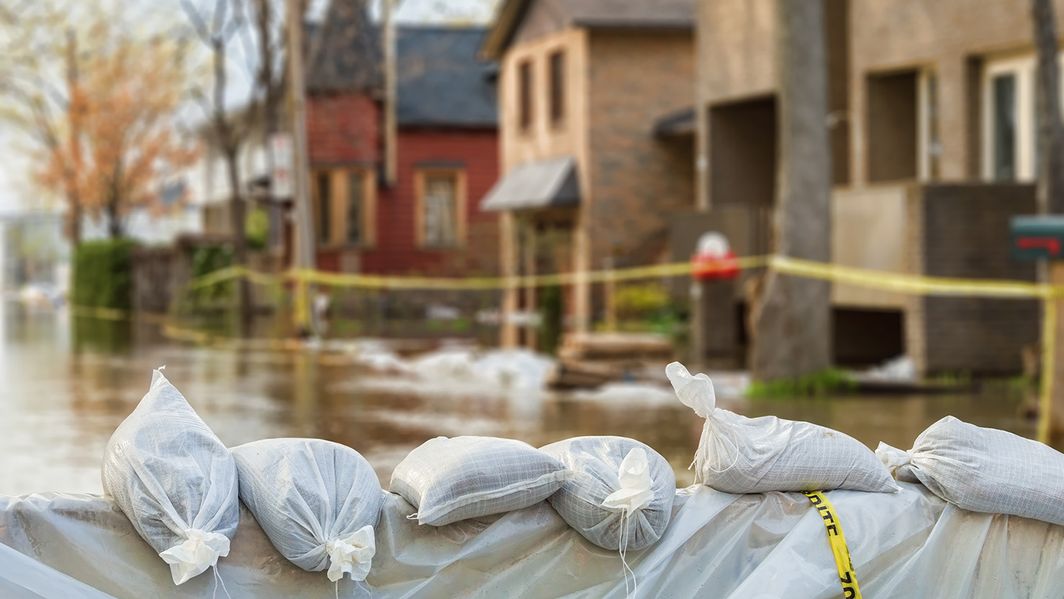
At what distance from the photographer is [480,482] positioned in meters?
4.72

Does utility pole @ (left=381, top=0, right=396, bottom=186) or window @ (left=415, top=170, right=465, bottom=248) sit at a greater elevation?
utility pole @ (left=381, top=0, right=396, bottom=186)

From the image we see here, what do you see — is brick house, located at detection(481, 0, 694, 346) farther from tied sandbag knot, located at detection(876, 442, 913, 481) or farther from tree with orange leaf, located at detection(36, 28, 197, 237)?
tied sandbag knot, located at detection(876, 442, 913, 481)

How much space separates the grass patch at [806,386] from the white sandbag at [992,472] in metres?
9.95

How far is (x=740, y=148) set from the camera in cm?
2575

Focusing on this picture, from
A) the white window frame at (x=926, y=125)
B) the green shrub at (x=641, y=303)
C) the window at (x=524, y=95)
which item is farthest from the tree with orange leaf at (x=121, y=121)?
the white window frame at (x=926, y=125)

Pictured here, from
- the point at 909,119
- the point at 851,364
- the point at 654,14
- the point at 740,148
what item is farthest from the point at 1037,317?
the point at 654,14

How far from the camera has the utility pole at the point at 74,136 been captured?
49594 millimetres

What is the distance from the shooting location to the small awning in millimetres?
33031

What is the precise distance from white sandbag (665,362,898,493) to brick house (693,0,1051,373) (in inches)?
439

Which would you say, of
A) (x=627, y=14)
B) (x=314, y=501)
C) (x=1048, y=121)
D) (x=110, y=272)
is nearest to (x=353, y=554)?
(x=314, y=501)

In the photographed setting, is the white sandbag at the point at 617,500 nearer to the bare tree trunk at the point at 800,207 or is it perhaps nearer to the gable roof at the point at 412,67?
the bare tree trunk at the point at 800,207

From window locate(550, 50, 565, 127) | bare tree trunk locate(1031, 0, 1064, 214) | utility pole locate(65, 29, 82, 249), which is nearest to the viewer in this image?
bare tree trunk locate(1031, 0, 1064, 214)

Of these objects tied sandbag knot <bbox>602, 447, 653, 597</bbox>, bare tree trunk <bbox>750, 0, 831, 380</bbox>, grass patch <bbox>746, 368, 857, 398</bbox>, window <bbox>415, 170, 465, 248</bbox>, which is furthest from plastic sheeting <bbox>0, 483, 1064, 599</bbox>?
window <bbox>415, 170, 465, 248</bbox>

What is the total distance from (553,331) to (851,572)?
23.8 m
